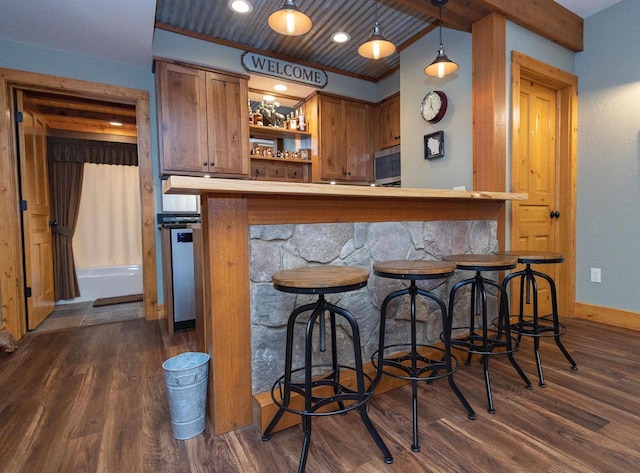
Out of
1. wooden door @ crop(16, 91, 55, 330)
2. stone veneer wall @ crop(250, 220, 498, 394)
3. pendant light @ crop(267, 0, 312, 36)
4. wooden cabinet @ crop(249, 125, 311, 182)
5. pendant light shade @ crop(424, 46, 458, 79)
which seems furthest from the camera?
wooden cabinet @ crop(249, 125, 311, 182)

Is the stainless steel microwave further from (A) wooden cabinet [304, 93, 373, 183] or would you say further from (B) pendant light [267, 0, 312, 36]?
(B) pendant light [267, 0, 312, 36]

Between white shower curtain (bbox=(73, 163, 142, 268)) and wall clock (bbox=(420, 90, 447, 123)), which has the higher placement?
wall clock (bbox=(420, 90, 447, 123))

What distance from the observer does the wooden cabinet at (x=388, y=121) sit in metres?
4.11

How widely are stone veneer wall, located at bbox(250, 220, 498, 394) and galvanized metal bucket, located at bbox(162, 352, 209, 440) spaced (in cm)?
24

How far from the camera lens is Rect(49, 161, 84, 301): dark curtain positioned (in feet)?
13.5

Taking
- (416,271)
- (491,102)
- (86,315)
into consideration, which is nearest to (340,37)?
(491,102)

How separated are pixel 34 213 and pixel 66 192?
5.06 ft

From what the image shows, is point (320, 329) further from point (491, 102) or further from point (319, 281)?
point (491, 102)

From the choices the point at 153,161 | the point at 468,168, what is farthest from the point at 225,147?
the point at 468,168

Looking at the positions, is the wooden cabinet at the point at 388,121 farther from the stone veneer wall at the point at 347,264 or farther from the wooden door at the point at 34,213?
the wooden door at the point at 34,213

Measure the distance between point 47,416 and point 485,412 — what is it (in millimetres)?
2100

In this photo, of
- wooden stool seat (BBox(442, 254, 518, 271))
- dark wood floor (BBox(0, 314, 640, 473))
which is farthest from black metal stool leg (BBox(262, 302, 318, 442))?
wooden stool seat (BBox(442, 254, 518, 271))

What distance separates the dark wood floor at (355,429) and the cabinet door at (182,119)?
1846 millimetres

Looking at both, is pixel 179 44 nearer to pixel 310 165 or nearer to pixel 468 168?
pixel 310 165
